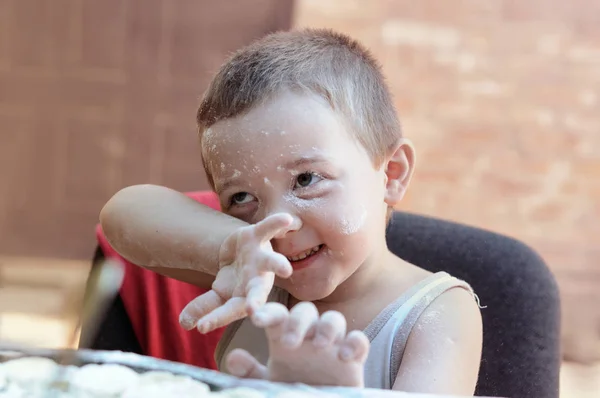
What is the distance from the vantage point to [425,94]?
1.93m

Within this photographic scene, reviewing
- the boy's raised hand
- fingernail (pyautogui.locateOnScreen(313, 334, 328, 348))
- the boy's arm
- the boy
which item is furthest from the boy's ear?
fingernail (pyautogui.locateOnScreen(313, 334, 328, 348))

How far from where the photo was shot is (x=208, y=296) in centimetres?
56

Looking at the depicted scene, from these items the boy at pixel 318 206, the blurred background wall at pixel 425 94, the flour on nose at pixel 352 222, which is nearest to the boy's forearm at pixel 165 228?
the boy at pixel 318 206

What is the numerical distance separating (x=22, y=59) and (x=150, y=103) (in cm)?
38

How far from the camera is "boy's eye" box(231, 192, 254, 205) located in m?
0.71

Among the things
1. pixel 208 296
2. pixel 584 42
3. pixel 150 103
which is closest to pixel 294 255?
pixel 208 296

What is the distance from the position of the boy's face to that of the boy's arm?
99 millimetres

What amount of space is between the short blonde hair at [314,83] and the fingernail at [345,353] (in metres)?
0.32

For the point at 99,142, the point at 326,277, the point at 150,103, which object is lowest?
the point at 99,142

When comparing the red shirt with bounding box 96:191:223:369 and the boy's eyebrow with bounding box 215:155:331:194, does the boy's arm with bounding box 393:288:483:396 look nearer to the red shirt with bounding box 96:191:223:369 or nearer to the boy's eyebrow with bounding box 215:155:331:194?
the boy's eyebrow with bounding box 215:155:331:194

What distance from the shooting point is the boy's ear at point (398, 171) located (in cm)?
81

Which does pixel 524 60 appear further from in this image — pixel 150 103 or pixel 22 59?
pixel 22 59

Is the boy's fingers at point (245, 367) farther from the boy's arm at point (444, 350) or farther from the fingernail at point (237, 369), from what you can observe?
the boy's arm at point (444, 350)

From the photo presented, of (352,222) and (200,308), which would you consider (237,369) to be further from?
(352,222)
